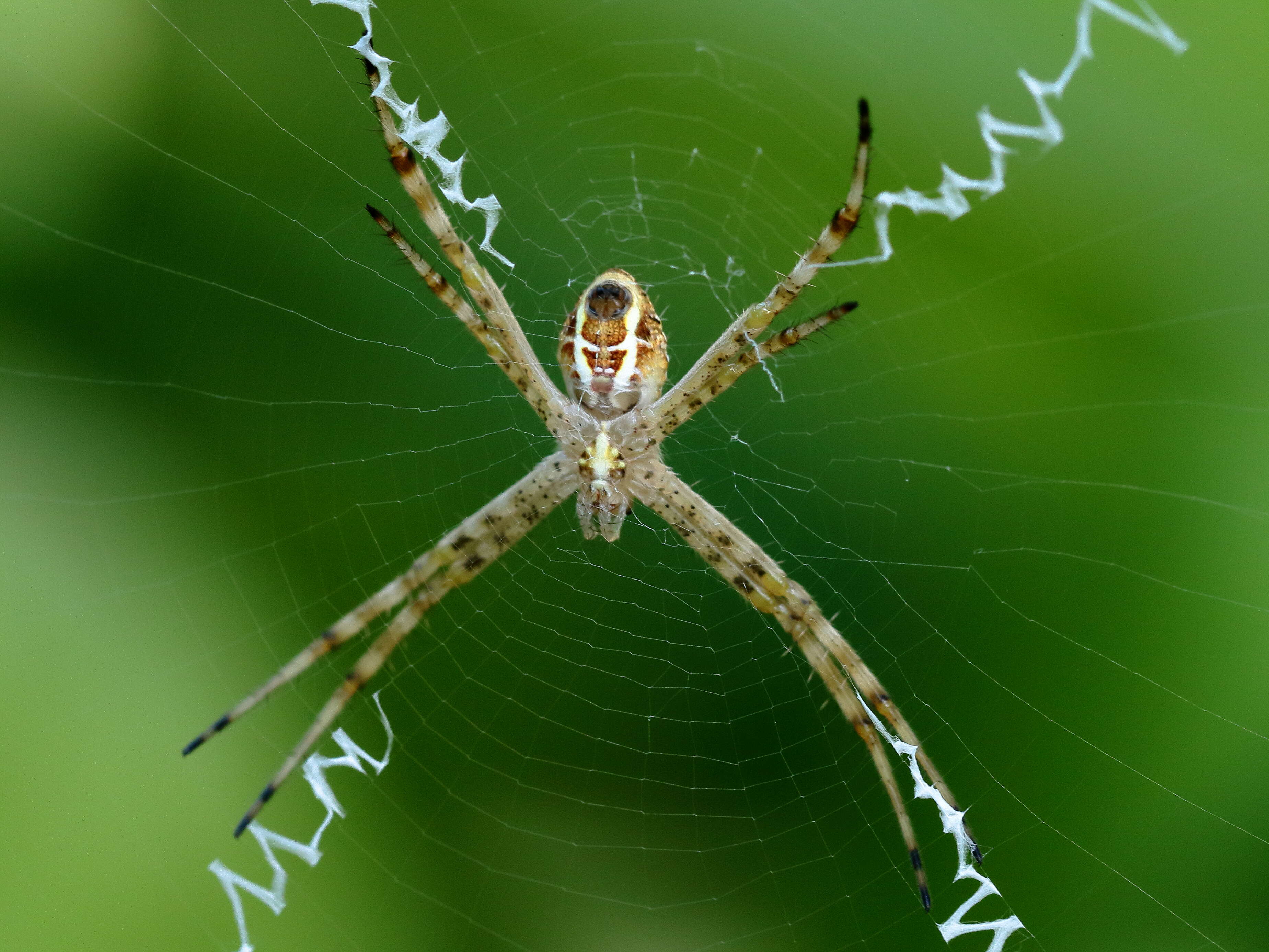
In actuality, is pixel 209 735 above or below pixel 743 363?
below

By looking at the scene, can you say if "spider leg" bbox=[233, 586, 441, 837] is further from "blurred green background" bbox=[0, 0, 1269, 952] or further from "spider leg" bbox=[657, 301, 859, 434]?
"spider leg" bbox=[657, 301, 859, 434]

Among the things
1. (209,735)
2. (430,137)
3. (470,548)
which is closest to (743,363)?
(470,548)

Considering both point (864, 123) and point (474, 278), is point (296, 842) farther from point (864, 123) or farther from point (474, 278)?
point (864, 123)

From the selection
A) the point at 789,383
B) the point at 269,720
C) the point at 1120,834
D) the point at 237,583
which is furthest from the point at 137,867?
the point at 1120,834

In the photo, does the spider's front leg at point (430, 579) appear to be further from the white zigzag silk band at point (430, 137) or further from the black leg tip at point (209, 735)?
the white zigzag silk band at point (430, 137)

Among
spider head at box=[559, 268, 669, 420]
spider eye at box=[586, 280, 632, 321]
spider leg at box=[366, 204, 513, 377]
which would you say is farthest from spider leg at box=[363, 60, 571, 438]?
spider eye at box=[586, 280, 632, 321]

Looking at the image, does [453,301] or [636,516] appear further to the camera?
[636,516]

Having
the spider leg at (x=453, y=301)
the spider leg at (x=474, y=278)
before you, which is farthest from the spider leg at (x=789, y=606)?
the spider leg at (x=453, y=301)
